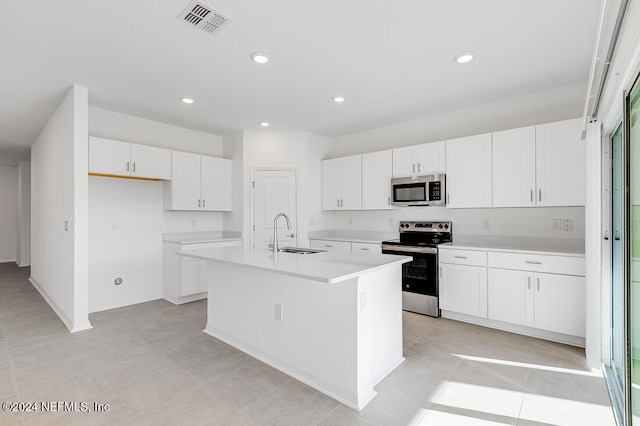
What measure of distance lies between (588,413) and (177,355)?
3.03 metres

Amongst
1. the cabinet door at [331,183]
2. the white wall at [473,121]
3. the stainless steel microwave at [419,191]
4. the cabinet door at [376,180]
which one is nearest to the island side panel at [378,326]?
the stainless steel microwave at [419,191]

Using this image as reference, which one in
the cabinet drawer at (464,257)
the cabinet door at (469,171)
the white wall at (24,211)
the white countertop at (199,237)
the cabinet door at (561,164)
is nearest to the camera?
the cabinet door at (561,164)

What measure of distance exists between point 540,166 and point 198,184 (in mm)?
4327

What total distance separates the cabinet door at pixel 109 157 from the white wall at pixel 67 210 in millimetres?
243

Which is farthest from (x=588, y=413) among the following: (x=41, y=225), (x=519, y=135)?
(x=41, y=225)

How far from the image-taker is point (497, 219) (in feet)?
12.4

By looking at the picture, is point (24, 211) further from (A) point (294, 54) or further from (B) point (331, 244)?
(A) point (294, 54)

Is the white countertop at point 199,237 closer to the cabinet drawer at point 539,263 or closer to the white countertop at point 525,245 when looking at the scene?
the white countertop at point 525,245

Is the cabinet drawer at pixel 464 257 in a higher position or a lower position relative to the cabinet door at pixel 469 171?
lower

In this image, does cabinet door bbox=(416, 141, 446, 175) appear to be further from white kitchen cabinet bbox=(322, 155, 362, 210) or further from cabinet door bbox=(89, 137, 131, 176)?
cabinet door bbox=(89, 137, 131, 176)

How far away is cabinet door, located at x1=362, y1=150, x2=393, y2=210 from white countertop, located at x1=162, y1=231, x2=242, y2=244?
2073 mm

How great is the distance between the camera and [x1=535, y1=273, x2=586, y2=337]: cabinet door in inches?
112

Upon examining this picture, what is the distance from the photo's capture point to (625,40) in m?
1.44

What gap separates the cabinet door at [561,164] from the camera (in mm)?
3049
